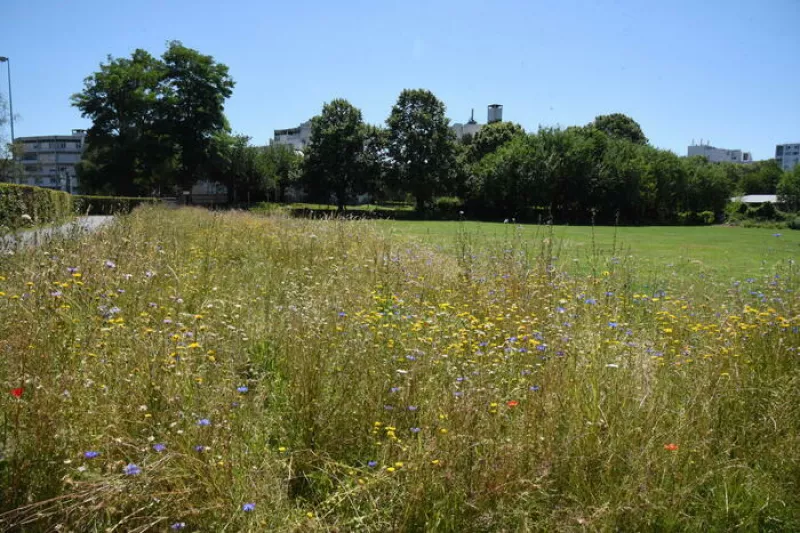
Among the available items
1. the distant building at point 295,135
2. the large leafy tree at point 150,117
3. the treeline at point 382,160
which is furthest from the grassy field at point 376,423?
the distant building at point 295,135

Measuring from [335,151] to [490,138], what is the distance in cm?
2067

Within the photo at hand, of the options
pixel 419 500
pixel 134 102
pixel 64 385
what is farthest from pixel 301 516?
pixel 134 102

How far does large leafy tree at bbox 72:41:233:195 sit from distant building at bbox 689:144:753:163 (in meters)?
128

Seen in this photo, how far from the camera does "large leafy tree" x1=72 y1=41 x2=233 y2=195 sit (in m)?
41.3

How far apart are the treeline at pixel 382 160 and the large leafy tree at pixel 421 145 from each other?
0.31ft

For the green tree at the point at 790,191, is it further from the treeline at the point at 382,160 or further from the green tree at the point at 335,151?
the green tree at the point at 335,151

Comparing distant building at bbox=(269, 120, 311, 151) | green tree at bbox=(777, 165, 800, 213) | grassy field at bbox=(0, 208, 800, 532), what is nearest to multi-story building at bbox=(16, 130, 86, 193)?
distant building at bbox=(269, 120, 311, 151)

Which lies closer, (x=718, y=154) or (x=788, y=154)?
(x=718, y=154)

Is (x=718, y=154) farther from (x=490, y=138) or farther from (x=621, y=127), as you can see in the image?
(x=490, y=138)

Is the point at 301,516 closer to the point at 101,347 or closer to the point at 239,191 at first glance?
the point at 101,347

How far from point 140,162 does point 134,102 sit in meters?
4.57

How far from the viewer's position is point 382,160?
50188 mm

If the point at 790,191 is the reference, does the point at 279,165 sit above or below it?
above

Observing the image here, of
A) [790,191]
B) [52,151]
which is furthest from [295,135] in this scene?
[790,191]
